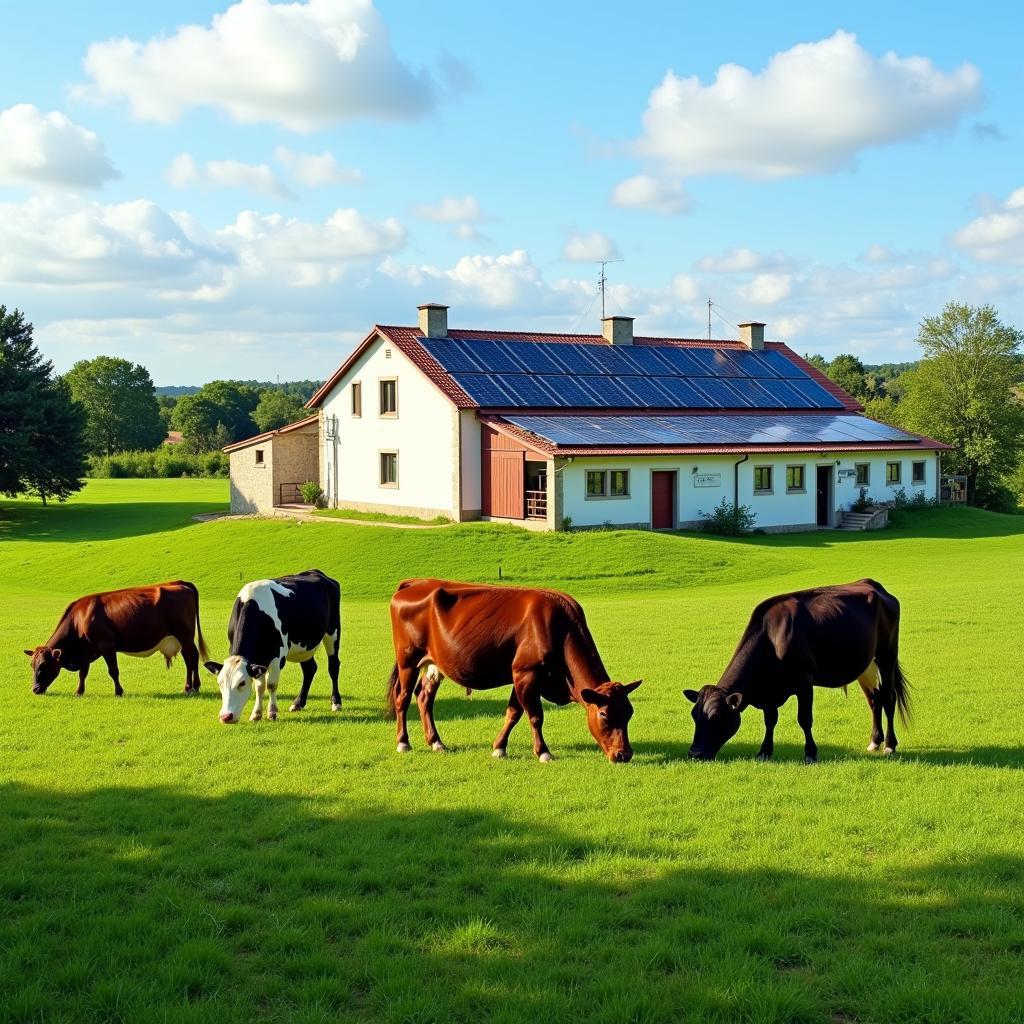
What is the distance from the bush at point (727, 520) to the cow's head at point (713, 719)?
31863 millimetres

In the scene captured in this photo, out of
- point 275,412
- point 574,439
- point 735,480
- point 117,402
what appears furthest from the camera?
point 275,412

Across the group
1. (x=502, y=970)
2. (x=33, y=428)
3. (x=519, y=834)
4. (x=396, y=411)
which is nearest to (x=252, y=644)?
(x=519, y=834)

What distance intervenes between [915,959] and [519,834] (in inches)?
117

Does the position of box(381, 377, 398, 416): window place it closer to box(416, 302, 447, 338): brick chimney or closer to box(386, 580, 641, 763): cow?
box(416, 302, 447, 338): brick chimney

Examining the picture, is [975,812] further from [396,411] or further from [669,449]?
[396,411]

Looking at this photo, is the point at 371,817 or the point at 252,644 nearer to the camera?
the point at 371,817

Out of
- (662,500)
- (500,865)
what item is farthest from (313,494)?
(500,865)

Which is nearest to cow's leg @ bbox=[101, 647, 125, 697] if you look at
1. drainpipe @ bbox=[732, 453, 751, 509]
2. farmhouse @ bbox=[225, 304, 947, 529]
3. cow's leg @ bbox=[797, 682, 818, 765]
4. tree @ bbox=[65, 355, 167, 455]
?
cow's leg @ bbox=[797, 682, 818, 765]

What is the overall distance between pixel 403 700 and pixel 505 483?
1195 inches

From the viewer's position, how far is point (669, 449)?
41500 mm

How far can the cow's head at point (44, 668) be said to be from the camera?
14.4m

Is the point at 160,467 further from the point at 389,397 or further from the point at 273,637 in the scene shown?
the point at 273,637

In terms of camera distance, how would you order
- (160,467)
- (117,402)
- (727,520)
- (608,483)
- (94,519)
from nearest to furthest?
(608,483)
(727,520)
(94,519)
(160,467)
(117,402)

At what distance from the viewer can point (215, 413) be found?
141875mm
